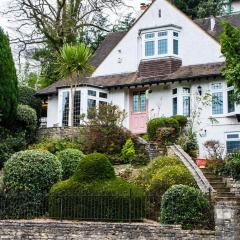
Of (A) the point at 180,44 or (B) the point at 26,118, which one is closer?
(B) the point at 26,118

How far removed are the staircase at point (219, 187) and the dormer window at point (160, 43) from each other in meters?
11.5

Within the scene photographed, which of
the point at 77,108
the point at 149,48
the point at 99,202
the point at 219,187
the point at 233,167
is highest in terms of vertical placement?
the point at 149,48

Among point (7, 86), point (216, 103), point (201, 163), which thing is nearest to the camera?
point (201, 163)

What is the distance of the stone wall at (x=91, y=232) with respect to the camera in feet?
72.0

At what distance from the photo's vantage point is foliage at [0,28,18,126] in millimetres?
33125

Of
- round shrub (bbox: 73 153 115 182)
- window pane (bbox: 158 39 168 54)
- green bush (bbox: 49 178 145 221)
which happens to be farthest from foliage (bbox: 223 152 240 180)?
window pane (bbox: 158 39 168 54)

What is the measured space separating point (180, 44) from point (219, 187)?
13.8 meters

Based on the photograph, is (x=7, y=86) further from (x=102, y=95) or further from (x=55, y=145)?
(x=102, y=95)

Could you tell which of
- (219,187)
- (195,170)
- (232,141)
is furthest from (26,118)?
(219,187)

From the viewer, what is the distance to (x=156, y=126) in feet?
109

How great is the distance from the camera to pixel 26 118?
116 ft

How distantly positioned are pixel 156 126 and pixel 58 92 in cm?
834

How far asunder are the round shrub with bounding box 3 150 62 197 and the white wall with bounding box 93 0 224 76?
14.3m

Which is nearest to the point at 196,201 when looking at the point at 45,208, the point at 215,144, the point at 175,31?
the point at 45,208
